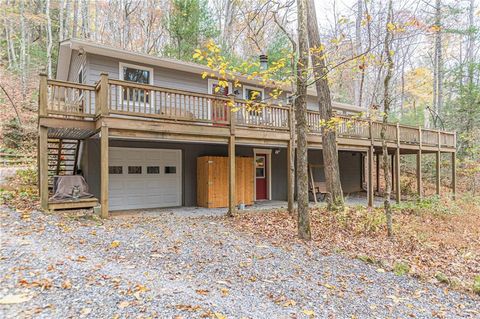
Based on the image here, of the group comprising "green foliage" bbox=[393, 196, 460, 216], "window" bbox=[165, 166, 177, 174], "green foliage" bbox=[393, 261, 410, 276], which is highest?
"window" bbox=[165, 166, 177, 174]

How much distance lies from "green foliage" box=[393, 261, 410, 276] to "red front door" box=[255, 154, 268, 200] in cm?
824

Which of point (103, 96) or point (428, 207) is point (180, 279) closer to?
point (103, 96)

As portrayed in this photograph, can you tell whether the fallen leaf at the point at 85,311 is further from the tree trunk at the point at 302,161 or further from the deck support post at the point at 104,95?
the deck support post at the point at 104,95

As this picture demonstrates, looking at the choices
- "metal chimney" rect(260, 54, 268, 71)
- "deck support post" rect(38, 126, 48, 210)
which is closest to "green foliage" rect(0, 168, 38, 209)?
"deck support post" rect(38, 126, 48, 210)

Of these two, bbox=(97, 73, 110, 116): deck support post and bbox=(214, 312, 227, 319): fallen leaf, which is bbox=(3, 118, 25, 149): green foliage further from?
bbox=(214, 312, 227, 319): fallen leaf

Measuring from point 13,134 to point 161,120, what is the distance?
13.7 meters

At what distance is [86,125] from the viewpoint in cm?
796

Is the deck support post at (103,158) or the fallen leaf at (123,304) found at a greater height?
the deck support post at (103,158)

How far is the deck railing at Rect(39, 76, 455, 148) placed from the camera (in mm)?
7461

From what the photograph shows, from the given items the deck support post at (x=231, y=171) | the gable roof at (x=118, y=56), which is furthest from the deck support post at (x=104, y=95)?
the deck support post at (x=231, y=171)

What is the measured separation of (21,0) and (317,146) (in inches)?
903

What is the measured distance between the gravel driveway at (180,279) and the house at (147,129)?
2135 mm

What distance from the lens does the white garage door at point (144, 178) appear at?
10224 millimetres

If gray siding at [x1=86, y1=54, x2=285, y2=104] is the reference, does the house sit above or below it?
below
